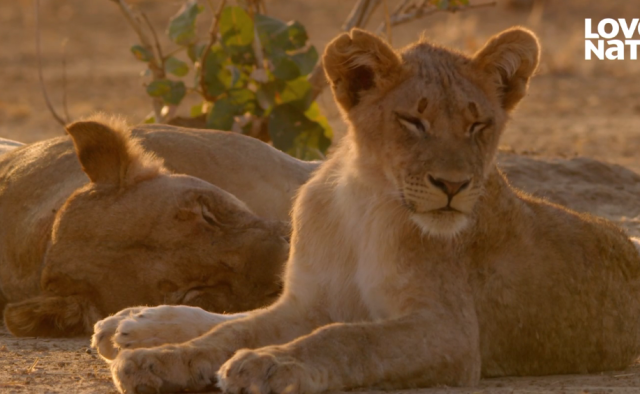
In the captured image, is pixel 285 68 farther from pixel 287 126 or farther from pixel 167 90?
pixel 167 90

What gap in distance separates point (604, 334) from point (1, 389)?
6.93ft

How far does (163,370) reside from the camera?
360 cm

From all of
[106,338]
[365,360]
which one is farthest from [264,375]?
[106,338]

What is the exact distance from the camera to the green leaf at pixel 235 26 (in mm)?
7652

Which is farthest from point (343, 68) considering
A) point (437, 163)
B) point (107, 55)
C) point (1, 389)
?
point (107, 55)

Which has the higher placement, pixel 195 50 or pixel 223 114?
pixel 195 50

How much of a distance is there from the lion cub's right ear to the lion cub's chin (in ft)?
5.57

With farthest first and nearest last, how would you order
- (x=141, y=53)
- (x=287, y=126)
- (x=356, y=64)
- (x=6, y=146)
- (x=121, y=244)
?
1. (x=141, y=53)
2. (x=287, y=126)
3. (x=6, y=146)
4. (x=121, y=244)
5. (x=356, y=64)

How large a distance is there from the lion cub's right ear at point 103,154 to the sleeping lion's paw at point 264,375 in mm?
1753

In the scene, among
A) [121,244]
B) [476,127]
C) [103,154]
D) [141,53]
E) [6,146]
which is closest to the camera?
[476,127]

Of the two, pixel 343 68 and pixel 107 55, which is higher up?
pixel 107 55

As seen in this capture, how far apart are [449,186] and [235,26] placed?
14.1 ft

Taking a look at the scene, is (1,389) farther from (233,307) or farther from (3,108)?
(3,108)

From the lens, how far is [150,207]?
4.92 metres
